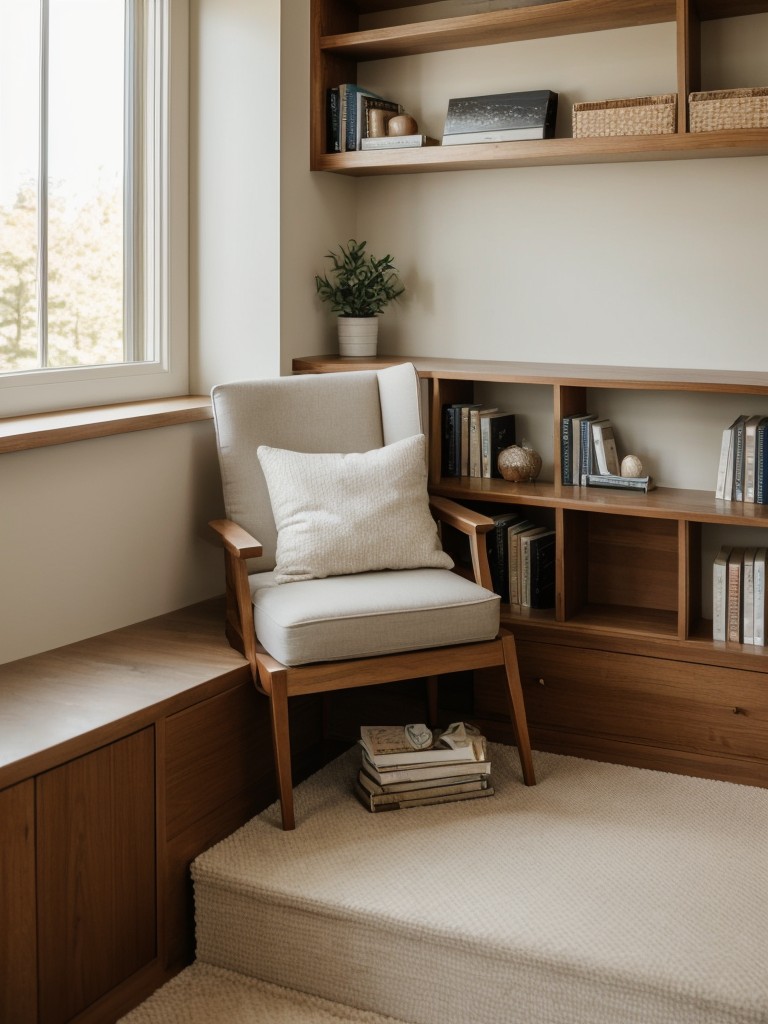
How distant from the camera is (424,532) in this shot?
106 inches

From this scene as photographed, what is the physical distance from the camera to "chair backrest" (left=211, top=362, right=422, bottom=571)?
8.99 feet

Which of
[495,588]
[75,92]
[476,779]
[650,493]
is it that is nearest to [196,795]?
[476,779]

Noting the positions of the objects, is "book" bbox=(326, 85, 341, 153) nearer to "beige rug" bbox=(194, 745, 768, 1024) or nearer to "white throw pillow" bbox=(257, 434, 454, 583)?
"white throw pillow" bbox=(257, 434, 454, 583)

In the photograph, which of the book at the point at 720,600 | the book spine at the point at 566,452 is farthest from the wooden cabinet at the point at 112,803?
the book at the point at 720,600

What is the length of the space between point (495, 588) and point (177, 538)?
907 mm

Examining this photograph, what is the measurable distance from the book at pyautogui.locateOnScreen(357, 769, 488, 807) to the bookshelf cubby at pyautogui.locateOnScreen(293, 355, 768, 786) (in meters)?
0.46

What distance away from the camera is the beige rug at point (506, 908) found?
1.86 m

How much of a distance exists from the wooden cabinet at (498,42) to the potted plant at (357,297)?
280mm

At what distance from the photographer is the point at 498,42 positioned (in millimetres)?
3129

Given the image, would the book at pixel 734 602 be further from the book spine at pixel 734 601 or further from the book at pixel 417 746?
the book at pixel 417 746

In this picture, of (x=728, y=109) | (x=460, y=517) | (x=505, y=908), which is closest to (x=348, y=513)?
(x=460, y=517)

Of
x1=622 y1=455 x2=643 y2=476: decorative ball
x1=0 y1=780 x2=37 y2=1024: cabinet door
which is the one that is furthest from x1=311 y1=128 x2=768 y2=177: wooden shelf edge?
x1=0 y1=780 x2=37 y2=1024: cabinet door

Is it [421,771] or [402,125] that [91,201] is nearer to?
[402,125]

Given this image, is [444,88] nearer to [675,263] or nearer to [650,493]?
[675,263]
